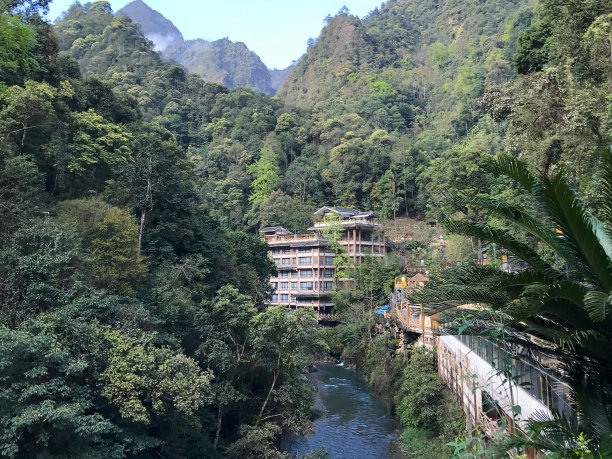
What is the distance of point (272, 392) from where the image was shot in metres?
18.6

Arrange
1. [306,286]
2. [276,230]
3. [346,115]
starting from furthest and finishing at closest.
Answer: [346,115] < [276,230] < [306,286]

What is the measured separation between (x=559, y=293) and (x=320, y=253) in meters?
44.8

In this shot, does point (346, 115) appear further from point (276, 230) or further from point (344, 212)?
point (276, 230)

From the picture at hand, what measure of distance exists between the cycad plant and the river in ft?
48.8

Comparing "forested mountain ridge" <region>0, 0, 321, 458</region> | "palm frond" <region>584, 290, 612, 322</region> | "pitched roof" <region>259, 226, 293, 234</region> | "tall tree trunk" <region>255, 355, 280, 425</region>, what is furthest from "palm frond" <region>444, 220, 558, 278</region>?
"pitched roof" <region>259, 226, 293, 234</region>

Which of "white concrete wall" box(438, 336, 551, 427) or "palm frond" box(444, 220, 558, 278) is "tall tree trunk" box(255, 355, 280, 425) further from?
"palm frond" box(444, 220, 558, 278)

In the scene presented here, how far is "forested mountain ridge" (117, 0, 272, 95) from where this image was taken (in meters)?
159

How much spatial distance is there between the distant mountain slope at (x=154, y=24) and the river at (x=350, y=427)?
151574 millimetres

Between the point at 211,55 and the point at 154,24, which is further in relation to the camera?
the point at 154,24

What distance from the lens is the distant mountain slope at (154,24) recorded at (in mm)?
159875

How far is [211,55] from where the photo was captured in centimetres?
16500

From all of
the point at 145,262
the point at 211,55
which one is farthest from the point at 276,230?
the point at 211,55

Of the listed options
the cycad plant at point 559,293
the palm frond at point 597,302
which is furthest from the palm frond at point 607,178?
the palm frond at point 597,302

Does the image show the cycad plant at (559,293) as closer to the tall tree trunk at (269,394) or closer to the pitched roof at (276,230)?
the tall tree trunk at (269,394)
